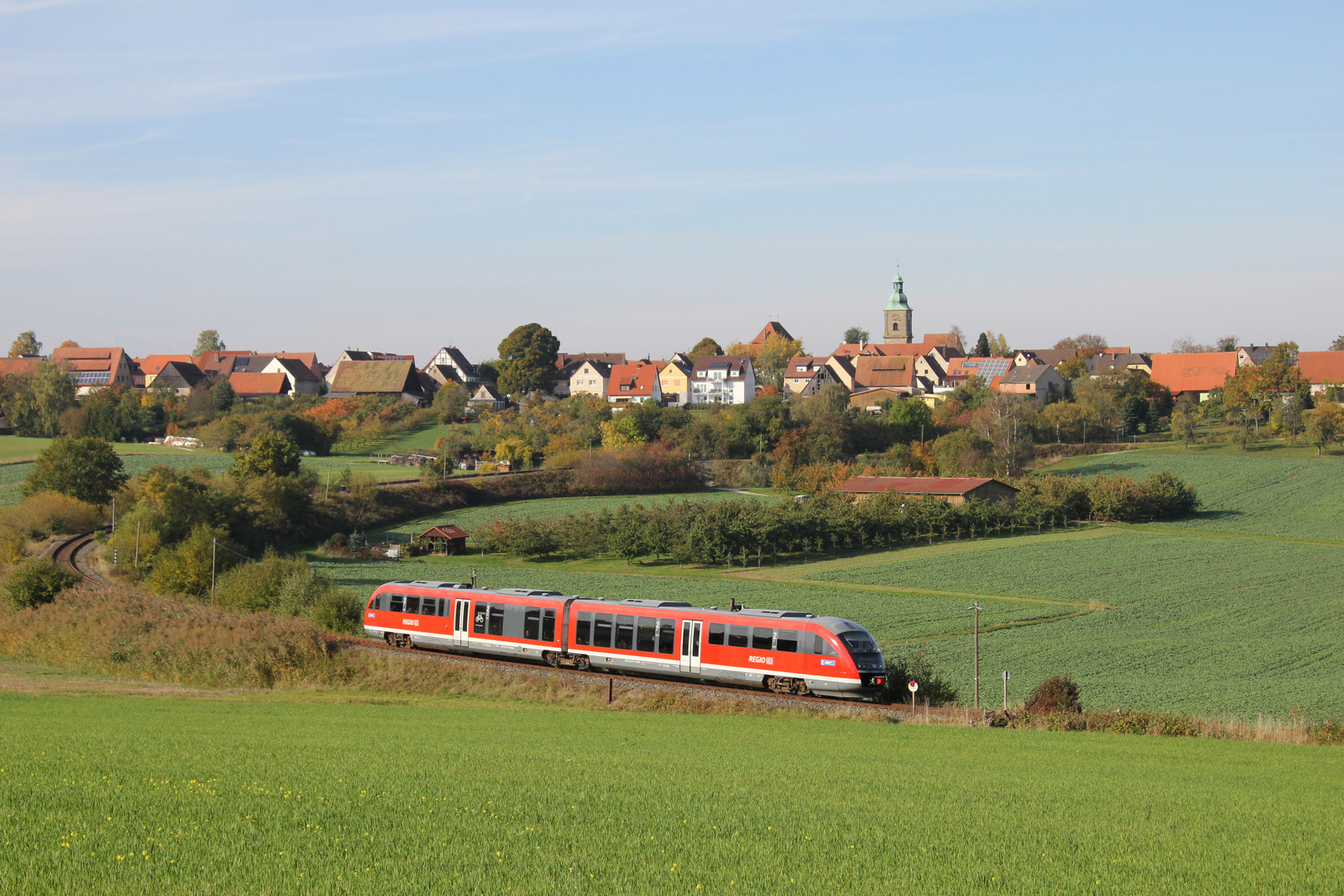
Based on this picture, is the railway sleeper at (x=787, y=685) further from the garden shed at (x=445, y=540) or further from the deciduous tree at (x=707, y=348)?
the deciduous tree at (x=707, y=348)

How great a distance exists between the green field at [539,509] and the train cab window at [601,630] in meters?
44.5

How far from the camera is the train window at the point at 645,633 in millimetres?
27656

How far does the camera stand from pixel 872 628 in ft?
139

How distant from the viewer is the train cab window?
93.0 ft

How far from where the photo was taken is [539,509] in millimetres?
82812

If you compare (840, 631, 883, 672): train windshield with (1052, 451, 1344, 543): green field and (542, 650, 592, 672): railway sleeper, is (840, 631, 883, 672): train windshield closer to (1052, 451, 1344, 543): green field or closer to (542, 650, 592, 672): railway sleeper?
(542, 650, 592, 672): railway sleeper

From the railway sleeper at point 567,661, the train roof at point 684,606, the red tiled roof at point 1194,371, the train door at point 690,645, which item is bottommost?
the railway sleeper at point 567,661

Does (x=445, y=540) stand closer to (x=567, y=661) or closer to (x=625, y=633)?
(x=567, y=661)

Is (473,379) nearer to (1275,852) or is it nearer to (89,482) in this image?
(89,482)

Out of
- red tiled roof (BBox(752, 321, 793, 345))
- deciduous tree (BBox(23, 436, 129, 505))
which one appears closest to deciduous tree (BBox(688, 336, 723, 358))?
red tiled roof (BBox(752, 321, 793, 345))

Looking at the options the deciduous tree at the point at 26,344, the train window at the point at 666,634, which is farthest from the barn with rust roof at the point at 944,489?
the deciduous tree at the point at 26,344

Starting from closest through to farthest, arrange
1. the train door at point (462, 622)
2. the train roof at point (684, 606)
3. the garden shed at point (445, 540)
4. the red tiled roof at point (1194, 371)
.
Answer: the train roof at point (684, 606) → the train door at point (462, 622) → the garden shed at point (445, 540) → the red tiled roof at point (1194, 371)

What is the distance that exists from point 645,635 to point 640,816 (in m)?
17.2

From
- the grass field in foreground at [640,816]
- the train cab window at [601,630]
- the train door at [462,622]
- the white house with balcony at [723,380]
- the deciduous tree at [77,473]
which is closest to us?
the grass field in foreground at [640,816]
